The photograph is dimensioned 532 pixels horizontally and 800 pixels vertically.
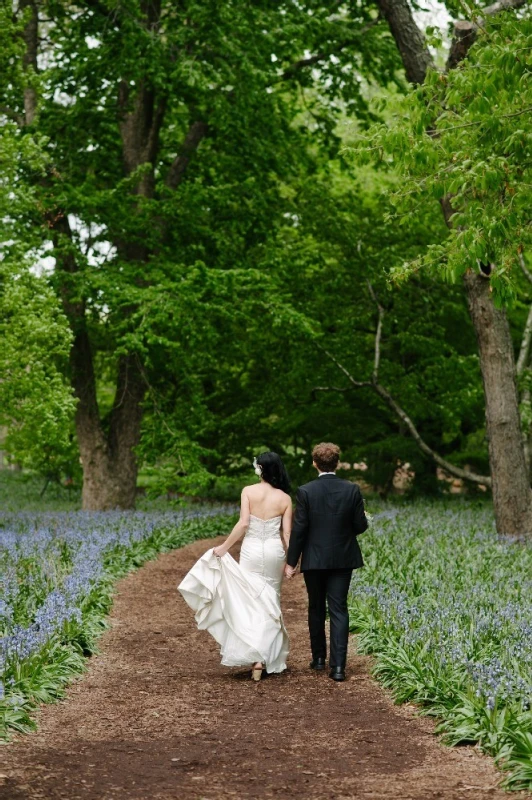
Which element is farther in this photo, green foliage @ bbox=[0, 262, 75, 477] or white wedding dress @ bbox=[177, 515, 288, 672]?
green foliage @ bbox=[0, 262, 75, 477]

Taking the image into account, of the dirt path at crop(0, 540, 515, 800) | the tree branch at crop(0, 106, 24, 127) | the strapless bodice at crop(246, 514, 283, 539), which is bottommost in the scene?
the dirt path at crop(0, 540, 515, 800)

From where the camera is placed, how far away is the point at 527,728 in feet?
17.5

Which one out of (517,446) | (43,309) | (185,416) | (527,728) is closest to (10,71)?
(43,309)

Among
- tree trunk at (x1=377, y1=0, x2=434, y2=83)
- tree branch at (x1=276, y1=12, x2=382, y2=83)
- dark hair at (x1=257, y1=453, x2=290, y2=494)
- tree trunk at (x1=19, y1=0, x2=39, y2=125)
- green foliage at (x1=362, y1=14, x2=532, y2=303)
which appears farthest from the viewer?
tree branch at (x1=276, y1=12, x2=382, y2=83)

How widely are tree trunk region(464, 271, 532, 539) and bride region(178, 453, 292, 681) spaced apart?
23.5 feet

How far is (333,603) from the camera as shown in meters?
7.62

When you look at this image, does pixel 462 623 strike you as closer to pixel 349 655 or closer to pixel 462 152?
pixel 349 655

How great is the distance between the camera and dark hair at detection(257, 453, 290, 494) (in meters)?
7.91

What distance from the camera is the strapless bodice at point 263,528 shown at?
7949mm

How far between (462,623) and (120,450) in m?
12.5

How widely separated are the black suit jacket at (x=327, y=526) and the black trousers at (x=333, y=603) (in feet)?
0.48

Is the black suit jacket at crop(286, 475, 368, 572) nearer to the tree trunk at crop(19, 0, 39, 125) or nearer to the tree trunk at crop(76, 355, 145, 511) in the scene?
the tree trunk at crop(19, 0, 39, 125)

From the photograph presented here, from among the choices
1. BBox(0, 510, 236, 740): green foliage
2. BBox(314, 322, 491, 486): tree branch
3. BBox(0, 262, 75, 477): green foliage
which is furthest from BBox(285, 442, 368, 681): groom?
BBox(314, 322, 491, 486): tree branch

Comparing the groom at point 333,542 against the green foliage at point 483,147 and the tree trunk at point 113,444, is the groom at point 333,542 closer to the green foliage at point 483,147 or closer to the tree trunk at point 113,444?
the green foliage at point 483,147
